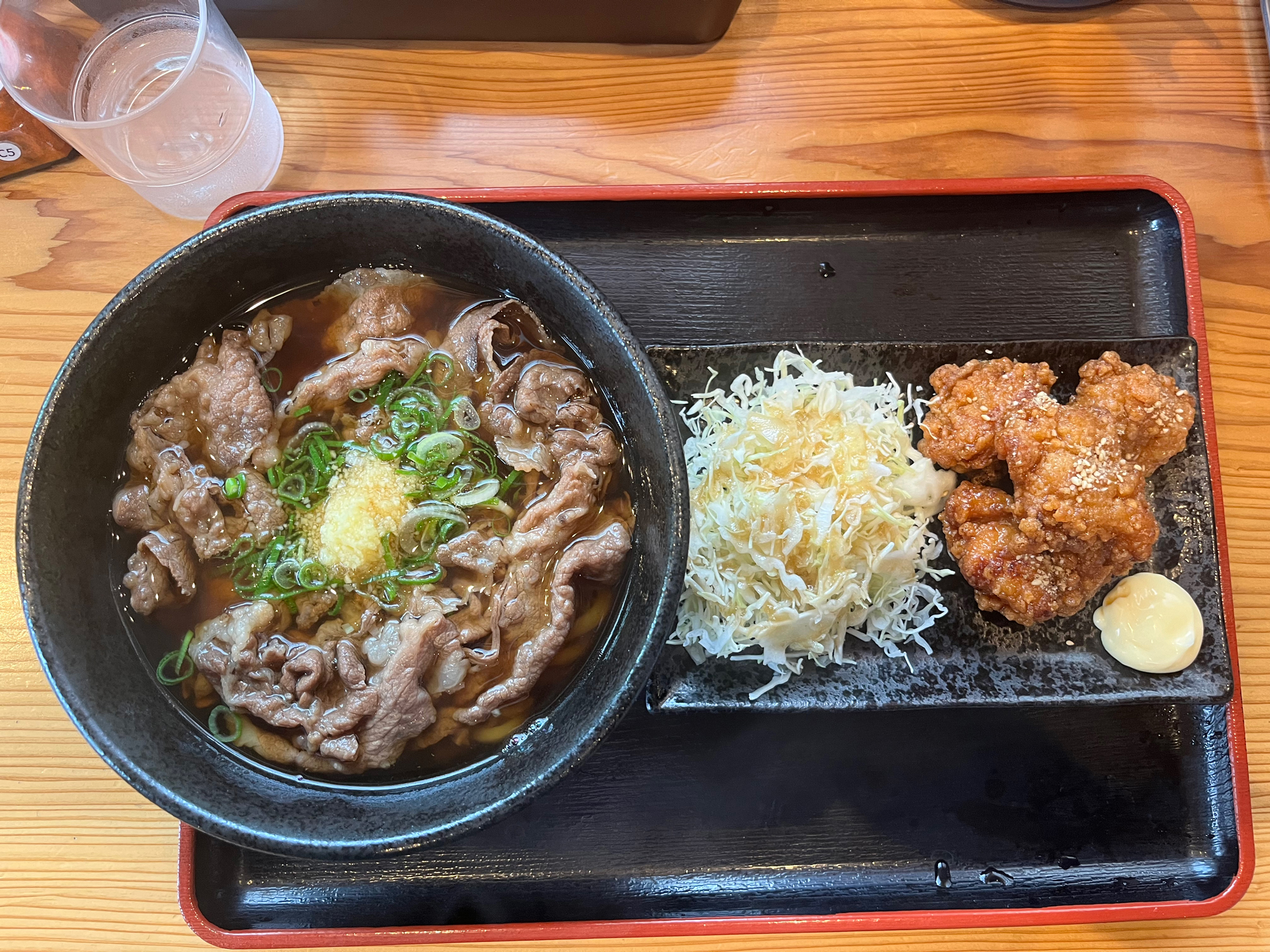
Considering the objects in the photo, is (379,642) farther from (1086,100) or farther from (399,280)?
(1086,100)

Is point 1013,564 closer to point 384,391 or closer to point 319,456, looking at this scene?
point 384,391

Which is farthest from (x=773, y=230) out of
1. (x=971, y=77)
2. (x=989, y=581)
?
(x=989, y=581)

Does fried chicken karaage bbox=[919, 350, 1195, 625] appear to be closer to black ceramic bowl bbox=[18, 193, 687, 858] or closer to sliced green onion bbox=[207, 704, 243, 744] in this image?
black ceramic bowl bbox=[18, 193, 687, 858]

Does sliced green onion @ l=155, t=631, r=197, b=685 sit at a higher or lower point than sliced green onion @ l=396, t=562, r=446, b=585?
lower

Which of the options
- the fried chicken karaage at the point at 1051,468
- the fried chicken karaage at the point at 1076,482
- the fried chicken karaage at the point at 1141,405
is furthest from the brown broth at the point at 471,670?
the fried chicken karaage at the point at 1141,405

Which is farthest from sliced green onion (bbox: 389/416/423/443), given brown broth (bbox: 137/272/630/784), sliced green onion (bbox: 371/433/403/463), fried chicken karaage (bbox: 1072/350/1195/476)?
fried chicken karaage (bbox: 1072/350/1195/476)

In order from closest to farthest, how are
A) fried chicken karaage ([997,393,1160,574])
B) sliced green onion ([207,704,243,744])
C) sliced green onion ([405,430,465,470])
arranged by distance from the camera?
sliced green onion ([207,704,243,744]), sliced green onion ([405,430,465,470]), fried chicken karaage ([997,393,1160,574])
